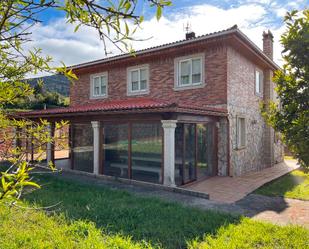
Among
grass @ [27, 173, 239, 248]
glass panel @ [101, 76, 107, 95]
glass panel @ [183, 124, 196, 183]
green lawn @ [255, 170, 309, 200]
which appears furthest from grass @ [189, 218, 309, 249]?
glass panel @ [101, 76, 107, 95]

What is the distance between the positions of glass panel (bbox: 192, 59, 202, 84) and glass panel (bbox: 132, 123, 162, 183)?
3.45 metres

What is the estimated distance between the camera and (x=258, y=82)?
51.5 ft

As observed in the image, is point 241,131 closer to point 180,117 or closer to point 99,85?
point 180,117

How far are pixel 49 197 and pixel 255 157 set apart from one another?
38.6ft

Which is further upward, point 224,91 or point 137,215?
point 224,91

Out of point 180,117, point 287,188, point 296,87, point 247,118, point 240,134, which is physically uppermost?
point 296,87

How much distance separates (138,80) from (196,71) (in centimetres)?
386

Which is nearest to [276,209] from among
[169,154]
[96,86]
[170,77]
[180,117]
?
[169,154]

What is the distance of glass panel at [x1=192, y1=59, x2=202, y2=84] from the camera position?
40.3 feet

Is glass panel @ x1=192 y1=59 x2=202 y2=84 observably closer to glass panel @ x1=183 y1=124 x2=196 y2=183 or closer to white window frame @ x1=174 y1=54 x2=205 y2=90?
white window frame @ x1=174 y1=54 x2=205 y2=90

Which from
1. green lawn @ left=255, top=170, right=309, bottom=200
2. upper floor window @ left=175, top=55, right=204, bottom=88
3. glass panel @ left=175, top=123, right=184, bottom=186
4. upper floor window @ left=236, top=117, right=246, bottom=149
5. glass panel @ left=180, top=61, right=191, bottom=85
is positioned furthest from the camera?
upper floor window @ left=236, top=117, right=246, bottom=149

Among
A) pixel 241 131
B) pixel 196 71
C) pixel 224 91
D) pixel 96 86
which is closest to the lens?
pixel 224 91

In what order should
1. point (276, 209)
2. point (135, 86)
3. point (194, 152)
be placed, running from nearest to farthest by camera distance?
point (276, 209)
point (194, 152)
point (135, 86)

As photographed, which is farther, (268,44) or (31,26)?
(268,44)
